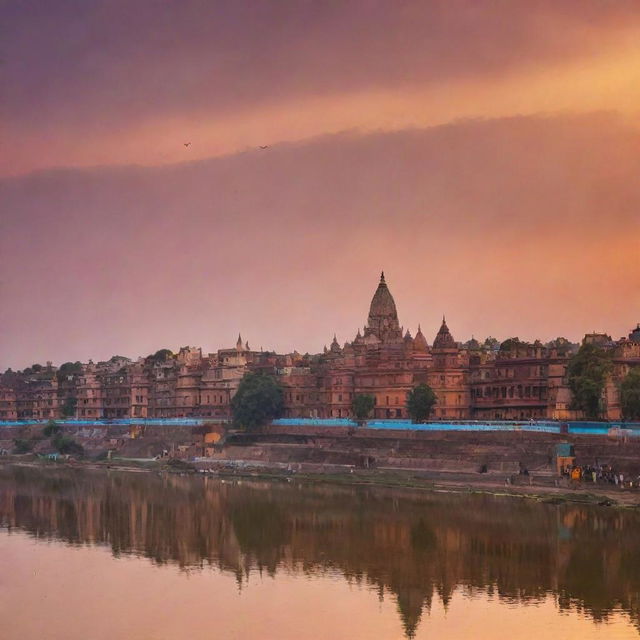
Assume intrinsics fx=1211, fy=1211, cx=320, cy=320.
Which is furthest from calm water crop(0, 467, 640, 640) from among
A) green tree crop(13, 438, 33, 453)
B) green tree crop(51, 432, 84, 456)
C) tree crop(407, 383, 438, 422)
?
green tree crop(13, 438, 33, 453)

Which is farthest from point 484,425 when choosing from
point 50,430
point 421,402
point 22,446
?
point 22,446

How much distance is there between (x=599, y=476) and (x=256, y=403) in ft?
109

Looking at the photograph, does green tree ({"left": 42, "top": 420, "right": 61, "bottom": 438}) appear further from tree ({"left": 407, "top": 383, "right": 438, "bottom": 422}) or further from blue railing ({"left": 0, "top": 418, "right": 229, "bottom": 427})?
tree ({"left": 407, "top": 383, "right": 438, "bottom": 422})

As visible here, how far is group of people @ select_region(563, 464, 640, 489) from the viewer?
54500 mm

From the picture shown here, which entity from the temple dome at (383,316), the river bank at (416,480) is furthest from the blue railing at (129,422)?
the temple dome at (383,316)

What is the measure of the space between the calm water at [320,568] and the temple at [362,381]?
64.1 ft

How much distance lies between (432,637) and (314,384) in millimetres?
60184

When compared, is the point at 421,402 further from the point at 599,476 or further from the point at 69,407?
the point at 69,407

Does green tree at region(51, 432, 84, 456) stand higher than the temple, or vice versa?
the temple

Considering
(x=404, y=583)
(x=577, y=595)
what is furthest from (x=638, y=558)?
(x=404, y=583)

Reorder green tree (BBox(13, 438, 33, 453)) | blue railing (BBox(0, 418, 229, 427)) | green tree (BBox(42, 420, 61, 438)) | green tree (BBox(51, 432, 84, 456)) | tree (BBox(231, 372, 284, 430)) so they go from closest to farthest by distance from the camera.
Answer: tree (BBox(231, 372, 284, 430)) → blue railing (BBox(0, 418, 229, 427)) → green tree (BBox(51, 432, 84, 456)) → green tree (BBox(13, 438, 33, 453)) → green tree (BBox(42, 420, 61, 438))

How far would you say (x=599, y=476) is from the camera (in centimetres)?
5597

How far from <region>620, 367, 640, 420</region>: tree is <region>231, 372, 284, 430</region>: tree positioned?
94.0 ft

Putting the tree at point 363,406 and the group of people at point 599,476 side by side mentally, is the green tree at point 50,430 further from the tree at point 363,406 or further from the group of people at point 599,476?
the group of people at point 599,476
